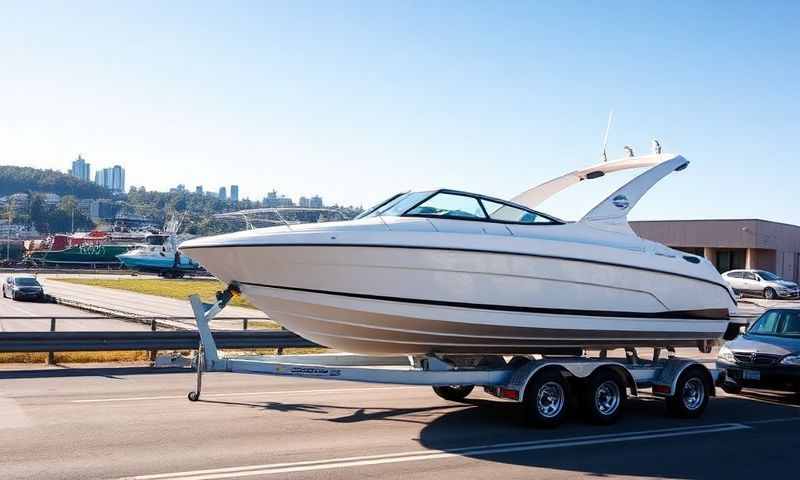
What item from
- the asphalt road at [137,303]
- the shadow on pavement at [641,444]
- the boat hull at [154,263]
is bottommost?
the asphalt road at [137,303]

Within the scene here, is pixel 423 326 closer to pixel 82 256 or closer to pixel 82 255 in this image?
pixel 82 256

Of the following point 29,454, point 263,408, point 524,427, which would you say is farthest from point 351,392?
point 29,454

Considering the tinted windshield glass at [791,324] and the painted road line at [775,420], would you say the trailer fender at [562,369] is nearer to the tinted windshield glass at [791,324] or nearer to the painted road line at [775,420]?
the painted road line at [775,420]

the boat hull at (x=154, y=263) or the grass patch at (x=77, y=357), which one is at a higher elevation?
the boat hull at (x=154, y=263)

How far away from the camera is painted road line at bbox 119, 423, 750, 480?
24.1 ft

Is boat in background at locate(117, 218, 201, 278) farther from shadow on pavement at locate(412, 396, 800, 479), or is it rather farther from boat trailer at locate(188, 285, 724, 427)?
shadow on pavement at locate(412, 396, 800, 479)

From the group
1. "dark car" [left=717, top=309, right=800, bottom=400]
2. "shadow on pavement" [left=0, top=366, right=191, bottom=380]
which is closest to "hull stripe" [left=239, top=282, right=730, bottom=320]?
"dark car" [left=717, top=309, right=800, bottom=400]

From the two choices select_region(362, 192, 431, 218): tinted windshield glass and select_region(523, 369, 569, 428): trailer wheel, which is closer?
select_region(523, 369, 569, 428): trailer wheel

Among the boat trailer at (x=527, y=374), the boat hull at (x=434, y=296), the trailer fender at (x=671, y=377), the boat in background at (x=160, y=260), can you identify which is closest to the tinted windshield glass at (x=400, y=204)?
the boat hull at (x=434, y=296)

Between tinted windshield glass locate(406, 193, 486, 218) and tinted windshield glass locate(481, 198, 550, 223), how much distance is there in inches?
6.0

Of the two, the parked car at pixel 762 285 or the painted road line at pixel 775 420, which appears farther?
the parked car at pixel 762 285

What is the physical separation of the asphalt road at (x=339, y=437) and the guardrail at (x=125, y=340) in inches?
41.2

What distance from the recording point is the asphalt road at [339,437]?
7770 mm

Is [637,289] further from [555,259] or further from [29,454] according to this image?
[29,454]
